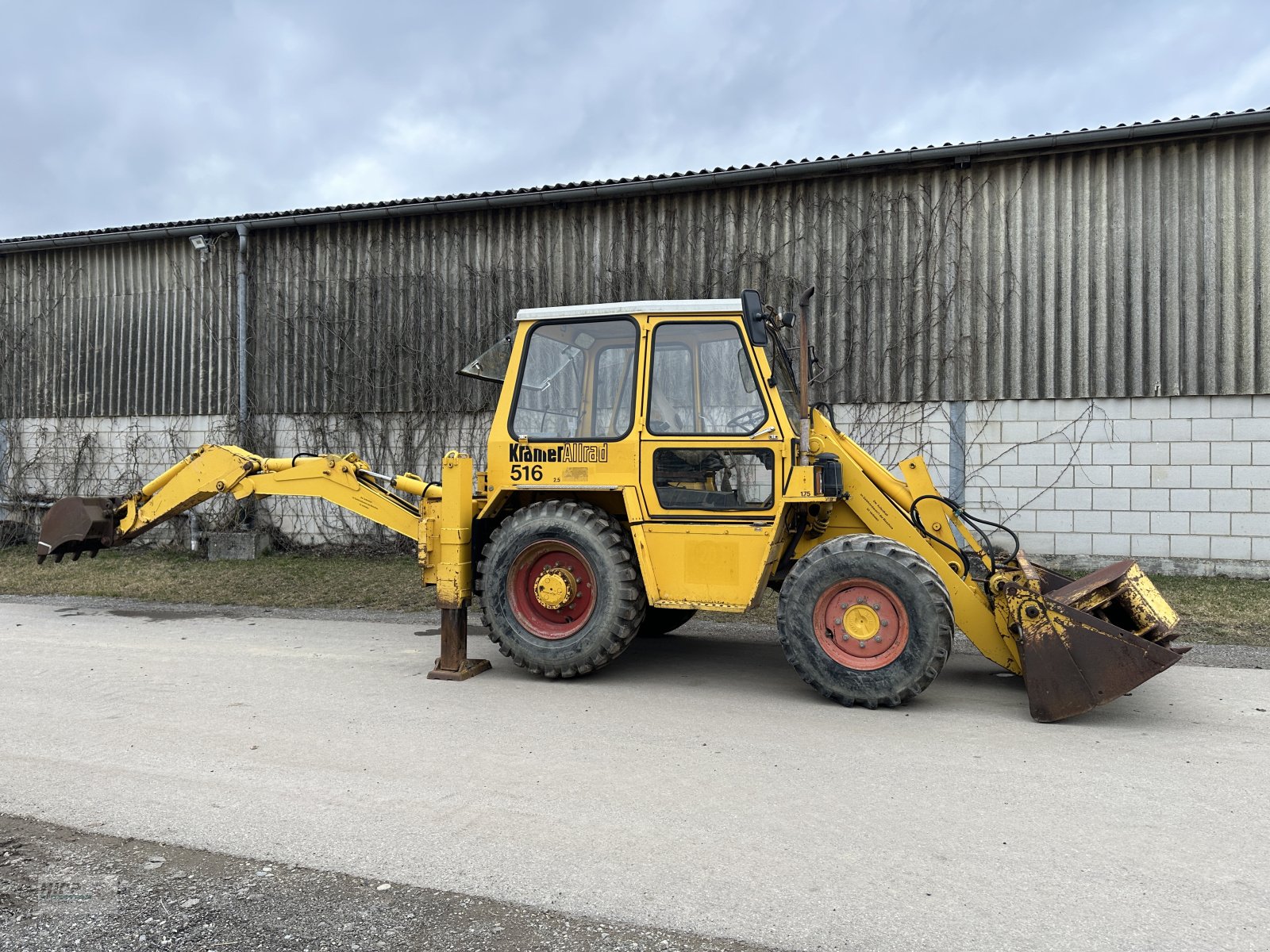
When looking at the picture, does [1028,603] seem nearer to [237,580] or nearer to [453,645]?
[453,645]

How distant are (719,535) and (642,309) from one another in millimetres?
1641

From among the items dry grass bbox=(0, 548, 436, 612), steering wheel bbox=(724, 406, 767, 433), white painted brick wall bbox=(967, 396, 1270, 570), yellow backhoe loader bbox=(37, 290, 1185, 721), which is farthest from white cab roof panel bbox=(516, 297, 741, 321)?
white painted brick wall bbox=(967, 396, 1270, 570)

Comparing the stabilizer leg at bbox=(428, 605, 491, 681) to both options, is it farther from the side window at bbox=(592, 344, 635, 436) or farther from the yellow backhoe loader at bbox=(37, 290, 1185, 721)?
the side window at bbox=(592, 344, 635, 436)

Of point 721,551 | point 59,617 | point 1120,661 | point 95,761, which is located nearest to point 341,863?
point 95,761

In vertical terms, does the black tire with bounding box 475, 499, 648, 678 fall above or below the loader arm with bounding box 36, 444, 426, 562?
below

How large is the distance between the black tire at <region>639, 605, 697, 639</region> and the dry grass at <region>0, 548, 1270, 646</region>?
0.84 metres

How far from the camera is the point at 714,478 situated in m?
5.96

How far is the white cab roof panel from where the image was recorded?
19.6ft

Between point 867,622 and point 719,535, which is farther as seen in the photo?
point 719,535

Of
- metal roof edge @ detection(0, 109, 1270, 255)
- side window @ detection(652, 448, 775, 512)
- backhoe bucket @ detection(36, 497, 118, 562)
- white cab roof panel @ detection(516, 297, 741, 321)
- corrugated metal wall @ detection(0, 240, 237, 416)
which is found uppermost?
metal roof edge @ detection(0, 109, 1270, 255)

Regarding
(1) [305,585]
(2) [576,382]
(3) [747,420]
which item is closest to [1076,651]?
(3) [747,420]

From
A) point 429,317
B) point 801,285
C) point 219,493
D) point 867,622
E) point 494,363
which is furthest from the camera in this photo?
point 429,317

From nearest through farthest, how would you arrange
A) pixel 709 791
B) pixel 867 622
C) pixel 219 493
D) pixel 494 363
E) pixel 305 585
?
1. pixel 709 791
2. pixel 867 622
3. pixel 494 363
4. pixel 219 493
5. pixel 305 585

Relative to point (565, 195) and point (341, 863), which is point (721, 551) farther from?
point (565, 195)
